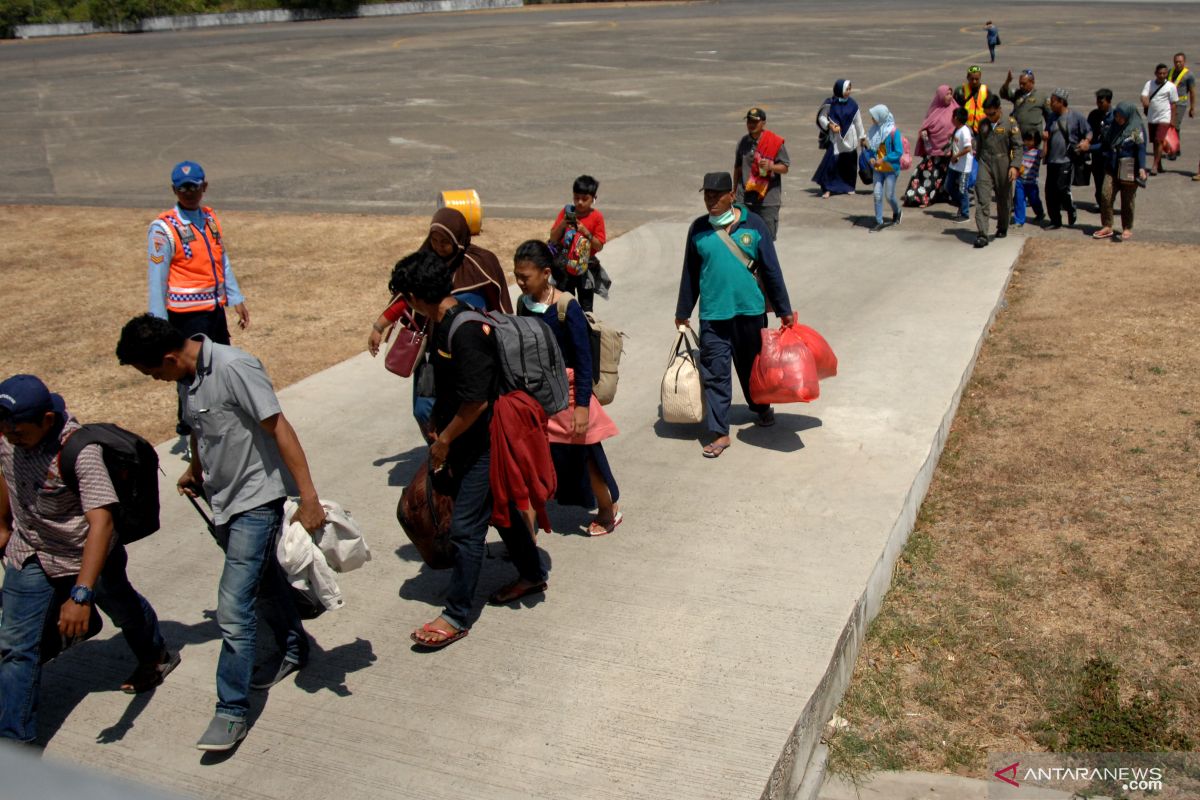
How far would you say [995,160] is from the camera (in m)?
11.7

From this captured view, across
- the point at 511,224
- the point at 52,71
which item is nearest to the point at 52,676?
the point at 511,224

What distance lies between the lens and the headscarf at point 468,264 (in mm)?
5734

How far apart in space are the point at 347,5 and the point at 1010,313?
54185 mm

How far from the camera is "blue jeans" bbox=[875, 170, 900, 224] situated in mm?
12680

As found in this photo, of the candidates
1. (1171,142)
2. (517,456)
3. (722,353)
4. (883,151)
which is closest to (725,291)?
(722,353)

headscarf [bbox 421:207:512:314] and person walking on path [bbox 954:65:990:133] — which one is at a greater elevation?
person walking on path [bbox 954:65:990:133]

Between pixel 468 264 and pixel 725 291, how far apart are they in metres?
1.66

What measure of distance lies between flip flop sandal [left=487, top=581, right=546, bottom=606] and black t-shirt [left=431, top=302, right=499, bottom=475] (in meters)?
0.76

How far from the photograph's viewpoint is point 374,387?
836 centimetres

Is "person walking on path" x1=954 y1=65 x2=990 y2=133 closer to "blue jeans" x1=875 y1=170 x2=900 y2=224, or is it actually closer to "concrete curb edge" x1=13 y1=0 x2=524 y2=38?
"blue jeans" x1=875 y1=170 x2=900 y2=224

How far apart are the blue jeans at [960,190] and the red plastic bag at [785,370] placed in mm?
7515

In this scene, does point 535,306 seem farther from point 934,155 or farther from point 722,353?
point 934,155

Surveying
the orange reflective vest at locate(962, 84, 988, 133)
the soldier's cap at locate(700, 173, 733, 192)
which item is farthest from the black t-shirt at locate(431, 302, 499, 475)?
the orange reflective vest at locate(962, 84, 988, 133)

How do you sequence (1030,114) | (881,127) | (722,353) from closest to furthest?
(722,353), (881,127), (1030,114)
